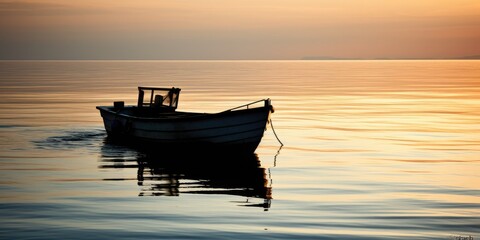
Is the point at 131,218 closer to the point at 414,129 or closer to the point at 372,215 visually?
the point at 372,215

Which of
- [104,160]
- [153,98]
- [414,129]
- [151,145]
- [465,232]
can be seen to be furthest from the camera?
[414,129]

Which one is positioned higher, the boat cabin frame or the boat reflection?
the boat cabin frame

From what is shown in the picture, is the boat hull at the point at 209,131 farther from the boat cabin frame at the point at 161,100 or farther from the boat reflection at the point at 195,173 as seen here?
the boat cabin frame at the point at 161,100

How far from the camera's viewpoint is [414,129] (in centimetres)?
3888

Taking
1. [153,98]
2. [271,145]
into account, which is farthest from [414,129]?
[153,98]

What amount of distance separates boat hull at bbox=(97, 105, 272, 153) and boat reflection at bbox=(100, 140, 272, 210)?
0.48 meters

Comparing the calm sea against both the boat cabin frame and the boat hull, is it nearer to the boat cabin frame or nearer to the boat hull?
the boat hull

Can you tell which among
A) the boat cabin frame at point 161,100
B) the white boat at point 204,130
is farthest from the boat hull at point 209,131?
the boat cabin frame at point 161,100

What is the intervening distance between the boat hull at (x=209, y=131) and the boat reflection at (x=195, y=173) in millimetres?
475

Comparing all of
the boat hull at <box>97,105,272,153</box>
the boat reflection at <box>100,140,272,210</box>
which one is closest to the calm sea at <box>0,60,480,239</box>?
the boat reflection at <box>100,140,272,210</box>

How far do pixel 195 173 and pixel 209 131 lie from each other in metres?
4.06

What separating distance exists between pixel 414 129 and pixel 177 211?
24.6m

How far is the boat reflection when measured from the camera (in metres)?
20.3

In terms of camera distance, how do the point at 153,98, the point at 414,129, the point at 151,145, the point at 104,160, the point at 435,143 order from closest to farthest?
the point at 104,160
the point at 151,145
the point at 435,143
the point at 153,98
the point at 414,129
